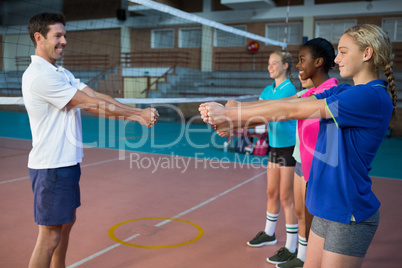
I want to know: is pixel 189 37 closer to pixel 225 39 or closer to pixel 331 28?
pixel 225 39

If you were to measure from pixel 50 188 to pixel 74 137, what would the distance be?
0.35m

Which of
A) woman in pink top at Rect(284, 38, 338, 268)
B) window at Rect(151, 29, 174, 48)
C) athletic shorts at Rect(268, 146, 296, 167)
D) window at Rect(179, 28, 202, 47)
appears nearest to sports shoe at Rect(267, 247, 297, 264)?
woman in pink top at Rect(284, 38, 338, 268)

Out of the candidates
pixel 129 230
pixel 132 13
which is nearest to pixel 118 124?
pixel 132 13

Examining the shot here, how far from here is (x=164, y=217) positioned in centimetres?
430

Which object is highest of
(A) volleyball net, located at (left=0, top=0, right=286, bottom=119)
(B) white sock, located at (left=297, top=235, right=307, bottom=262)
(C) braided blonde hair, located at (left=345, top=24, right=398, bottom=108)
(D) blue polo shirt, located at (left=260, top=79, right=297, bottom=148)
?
(A) volleyball net, located at (left=0, top=0, right=286, bottom=119)

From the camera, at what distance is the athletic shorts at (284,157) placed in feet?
11.0

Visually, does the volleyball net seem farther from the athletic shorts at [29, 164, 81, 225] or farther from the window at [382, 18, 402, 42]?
the athletic shorts at [29, 164, 81, 225]

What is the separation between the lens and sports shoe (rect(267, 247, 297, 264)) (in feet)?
10.7

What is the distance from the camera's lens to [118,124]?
14.5m

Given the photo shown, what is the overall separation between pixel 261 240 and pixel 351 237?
2062mm

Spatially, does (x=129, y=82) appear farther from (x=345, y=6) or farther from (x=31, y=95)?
(x=31, y=95)

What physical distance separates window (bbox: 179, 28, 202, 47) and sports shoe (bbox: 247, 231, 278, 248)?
1686 centimetres

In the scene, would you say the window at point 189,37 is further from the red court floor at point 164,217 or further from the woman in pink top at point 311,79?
the woman in pink top at point 311,79

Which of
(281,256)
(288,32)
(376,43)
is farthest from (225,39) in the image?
(376,43)
